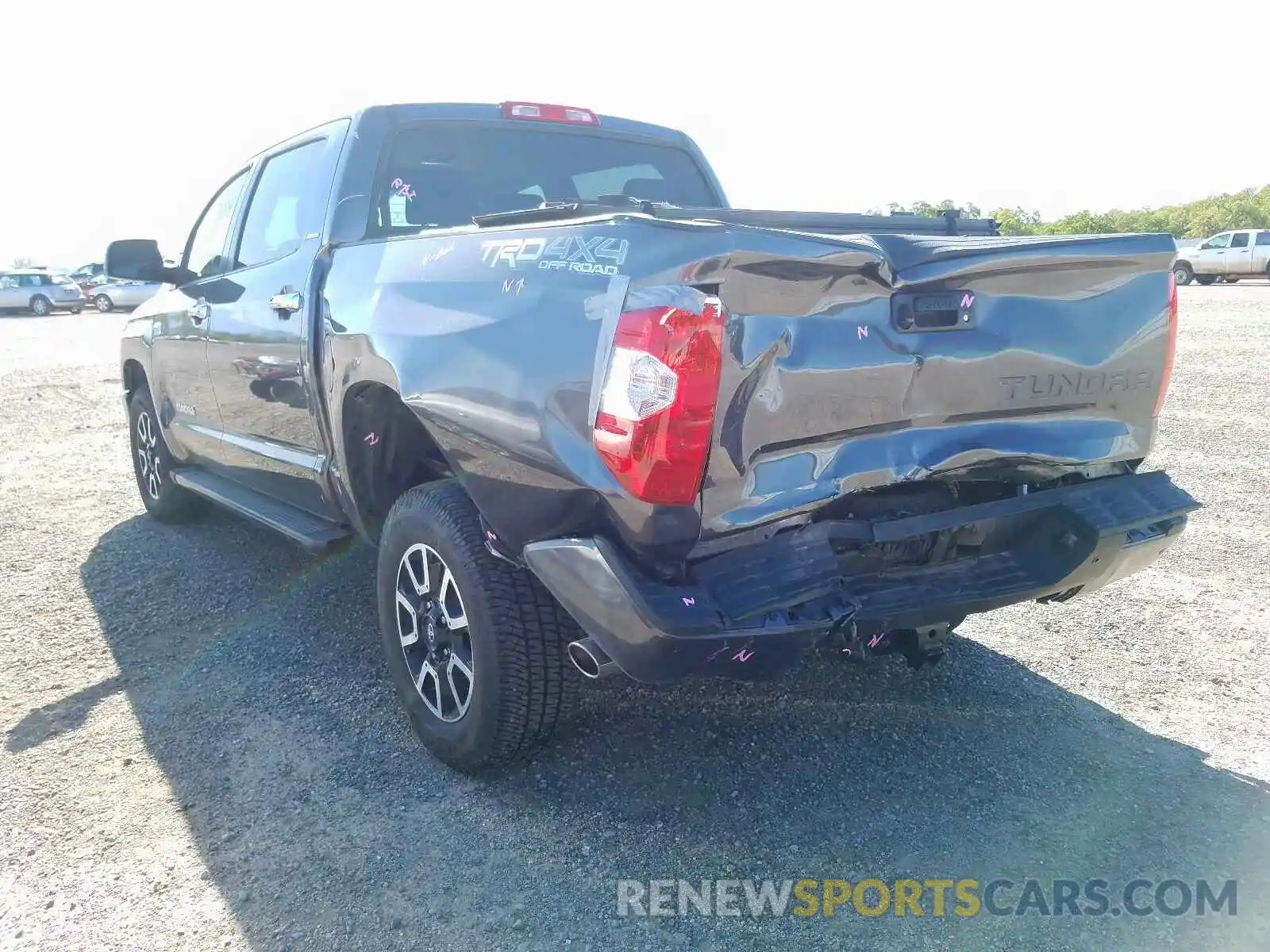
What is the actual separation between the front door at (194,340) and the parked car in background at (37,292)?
32.2 metres

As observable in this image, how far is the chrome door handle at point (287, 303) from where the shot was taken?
387cm

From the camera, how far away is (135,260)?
5.01m

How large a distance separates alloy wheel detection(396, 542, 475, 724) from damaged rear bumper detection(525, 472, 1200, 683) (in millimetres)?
544

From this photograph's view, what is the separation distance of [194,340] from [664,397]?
357 cm

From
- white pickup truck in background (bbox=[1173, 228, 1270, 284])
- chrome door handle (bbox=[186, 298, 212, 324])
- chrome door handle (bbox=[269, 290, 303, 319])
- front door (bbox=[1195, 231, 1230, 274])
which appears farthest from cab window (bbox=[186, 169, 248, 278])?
front door (bbox=[1195, 231, 1230, 274])

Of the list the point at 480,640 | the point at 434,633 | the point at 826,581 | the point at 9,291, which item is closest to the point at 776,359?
the point at 826,581

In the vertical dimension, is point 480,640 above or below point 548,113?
below

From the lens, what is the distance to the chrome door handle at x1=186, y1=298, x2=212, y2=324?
4.80 metres

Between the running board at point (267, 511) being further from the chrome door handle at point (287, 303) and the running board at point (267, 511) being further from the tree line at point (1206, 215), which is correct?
the tree line at point (1206, 215)

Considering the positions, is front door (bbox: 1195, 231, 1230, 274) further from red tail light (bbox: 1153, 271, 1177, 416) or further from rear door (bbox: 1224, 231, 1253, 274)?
red tail light (bbox: 1153, 271, 1177, 416)

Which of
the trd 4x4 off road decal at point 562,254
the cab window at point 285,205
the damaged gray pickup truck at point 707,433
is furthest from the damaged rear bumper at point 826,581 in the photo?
the cab window at point 285,205

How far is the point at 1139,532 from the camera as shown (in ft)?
9.64

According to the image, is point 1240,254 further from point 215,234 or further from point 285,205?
point 285,205

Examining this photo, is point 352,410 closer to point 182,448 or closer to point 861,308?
point 861,308
